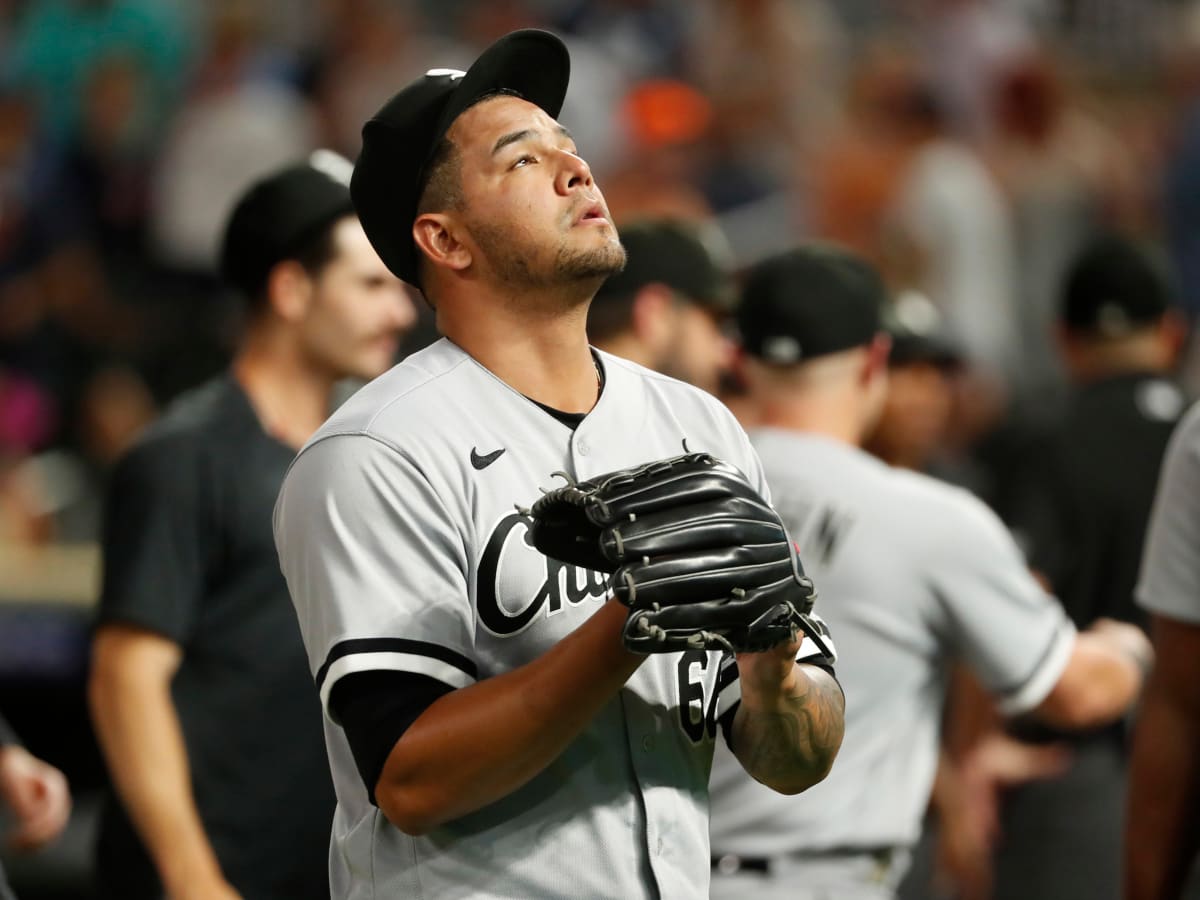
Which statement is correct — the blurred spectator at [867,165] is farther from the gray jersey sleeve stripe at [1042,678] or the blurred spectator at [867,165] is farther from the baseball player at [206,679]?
the baseball player at [206,679]

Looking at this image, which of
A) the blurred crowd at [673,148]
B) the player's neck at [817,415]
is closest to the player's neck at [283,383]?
the player's neck at [817,415]

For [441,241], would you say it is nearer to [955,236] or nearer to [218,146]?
[955,236]

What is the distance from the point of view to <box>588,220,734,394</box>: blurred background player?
14.7 feet

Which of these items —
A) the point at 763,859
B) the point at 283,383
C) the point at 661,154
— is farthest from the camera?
the point at 661,154

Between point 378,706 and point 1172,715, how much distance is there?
1.59 m

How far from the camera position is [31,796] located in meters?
3.53

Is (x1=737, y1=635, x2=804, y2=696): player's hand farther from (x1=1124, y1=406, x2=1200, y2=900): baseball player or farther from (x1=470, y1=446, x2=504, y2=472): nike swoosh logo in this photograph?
(x1=1124, y1=406, x2=1200, y2=900): baseball player

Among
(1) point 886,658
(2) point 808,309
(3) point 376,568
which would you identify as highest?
(3) point 376,568

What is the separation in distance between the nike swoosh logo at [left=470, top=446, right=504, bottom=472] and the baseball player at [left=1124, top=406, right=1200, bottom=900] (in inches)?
52.6

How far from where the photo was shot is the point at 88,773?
23.7 ft

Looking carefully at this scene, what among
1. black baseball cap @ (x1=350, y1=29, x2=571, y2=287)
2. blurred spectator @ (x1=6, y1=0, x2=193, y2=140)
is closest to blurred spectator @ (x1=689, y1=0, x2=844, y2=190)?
blurred spectator @ (x1=6, y1=0, x2=193, y2=140)

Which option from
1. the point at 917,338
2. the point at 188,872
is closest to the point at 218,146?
the point at 917,338

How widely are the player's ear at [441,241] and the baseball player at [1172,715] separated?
1.33m

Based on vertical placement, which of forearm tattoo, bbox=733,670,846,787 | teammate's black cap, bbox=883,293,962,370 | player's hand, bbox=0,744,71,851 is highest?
forearm tattoo, bbox=733,670,846,787
